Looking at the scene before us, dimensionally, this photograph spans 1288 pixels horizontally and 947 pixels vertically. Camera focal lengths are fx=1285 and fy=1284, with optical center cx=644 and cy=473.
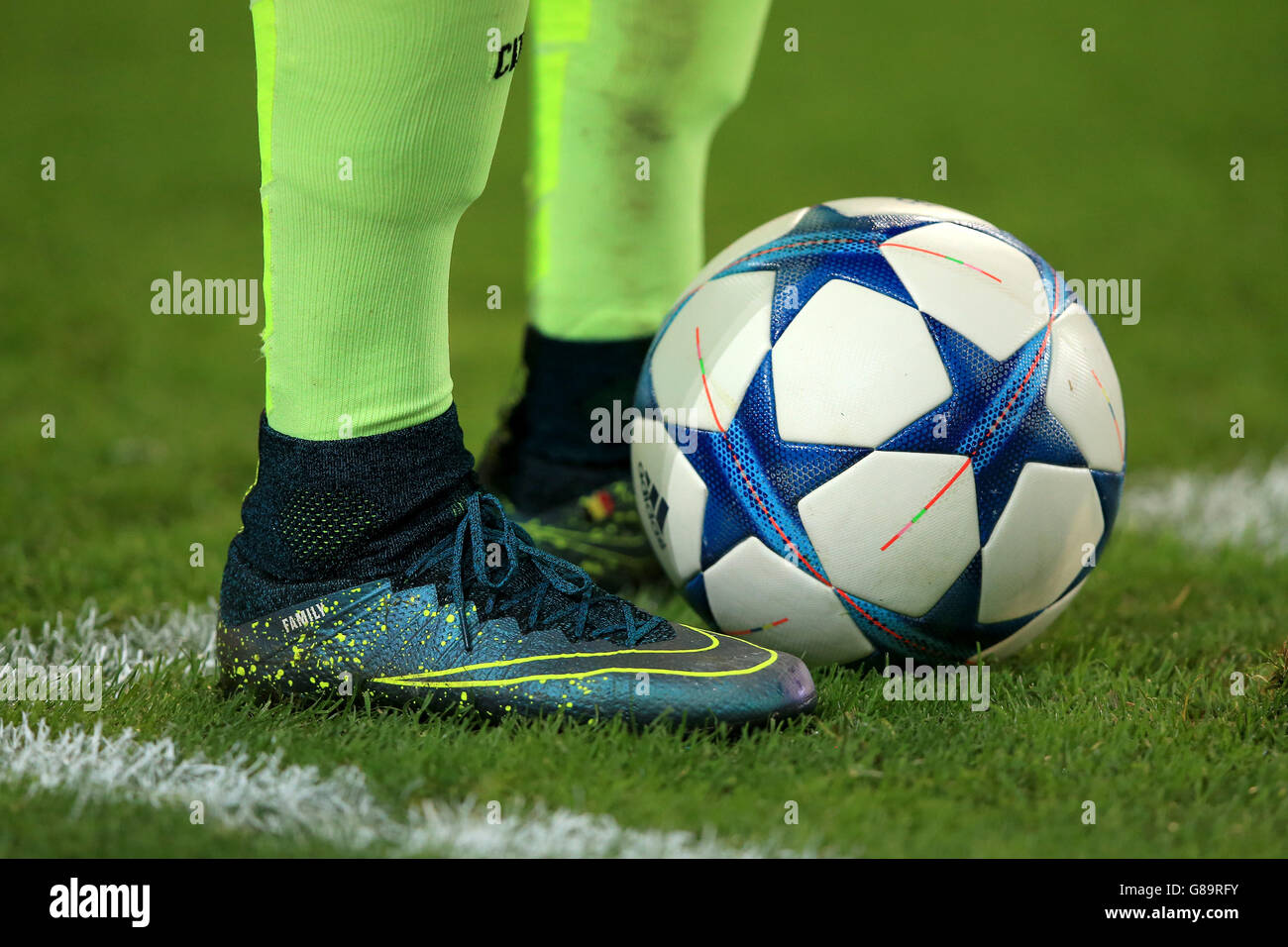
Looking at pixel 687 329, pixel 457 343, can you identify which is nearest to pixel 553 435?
pixel 687 329

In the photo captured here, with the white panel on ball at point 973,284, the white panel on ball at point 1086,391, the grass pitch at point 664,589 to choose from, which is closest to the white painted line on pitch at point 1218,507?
the grass pitch at point 664,589

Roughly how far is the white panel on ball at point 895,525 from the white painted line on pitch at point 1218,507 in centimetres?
147

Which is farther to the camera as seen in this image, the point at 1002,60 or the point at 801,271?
the point at 1002,60

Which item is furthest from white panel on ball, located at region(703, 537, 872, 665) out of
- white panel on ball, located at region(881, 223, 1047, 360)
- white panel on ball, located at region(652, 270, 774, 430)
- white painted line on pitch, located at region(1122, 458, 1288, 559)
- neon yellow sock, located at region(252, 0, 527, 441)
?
white painted line on pitch, located at region(1122, 458, 1288, 559)

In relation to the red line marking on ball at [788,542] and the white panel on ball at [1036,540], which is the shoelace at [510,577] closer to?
the red line marking on ball at [788,542]

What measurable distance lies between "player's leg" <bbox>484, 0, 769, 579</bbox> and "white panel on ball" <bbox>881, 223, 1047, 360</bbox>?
69cm

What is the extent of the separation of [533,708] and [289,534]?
1.52 feet

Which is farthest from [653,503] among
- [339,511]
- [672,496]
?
[339,511]

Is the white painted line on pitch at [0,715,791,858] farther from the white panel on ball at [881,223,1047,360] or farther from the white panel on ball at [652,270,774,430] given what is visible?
the white panel on ball at [881,223,1047,360]

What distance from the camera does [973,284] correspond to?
213 cm

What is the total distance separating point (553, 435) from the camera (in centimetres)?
276

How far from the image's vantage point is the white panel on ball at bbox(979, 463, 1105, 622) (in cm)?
209

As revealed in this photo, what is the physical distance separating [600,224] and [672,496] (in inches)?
29.1

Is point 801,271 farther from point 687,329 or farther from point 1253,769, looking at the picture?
point 1253,769
